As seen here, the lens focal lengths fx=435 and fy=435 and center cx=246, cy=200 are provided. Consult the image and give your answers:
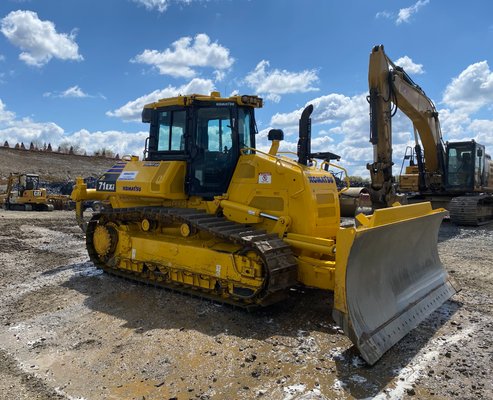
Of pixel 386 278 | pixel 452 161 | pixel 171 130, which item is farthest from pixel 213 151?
pixel 452 161

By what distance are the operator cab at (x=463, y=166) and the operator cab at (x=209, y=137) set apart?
11.8 metres

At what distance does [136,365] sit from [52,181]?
3227cm

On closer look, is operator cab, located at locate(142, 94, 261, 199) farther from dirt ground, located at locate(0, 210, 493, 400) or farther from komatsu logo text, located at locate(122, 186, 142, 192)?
dirt ground, located at locate(0, 210, 493, 400)

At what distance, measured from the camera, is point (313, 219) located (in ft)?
20.2

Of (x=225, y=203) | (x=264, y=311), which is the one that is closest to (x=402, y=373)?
(x=264, y=311)

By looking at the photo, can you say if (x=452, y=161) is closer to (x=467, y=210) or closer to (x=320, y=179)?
(x=467, y=210)

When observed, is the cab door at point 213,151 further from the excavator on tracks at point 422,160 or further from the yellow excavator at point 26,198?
the yellow excavator at point 26,198

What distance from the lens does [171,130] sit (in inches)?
296

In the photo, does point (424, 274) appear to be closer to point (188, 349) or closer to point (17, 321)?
point (188, 349)

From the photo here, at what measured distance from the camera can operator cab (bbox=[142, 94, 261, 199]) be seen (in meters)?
7.09

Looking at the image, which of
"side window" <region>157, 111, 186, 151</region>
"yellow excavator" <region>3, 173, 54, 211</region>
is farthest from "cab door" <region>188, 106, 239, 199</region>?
"yellow excavator" <region>3, 173, 54, 211</region>

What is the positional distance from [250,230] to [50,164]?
121ft

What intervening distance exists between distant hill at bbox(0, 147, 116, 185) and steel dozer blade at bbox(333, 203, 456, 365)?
32.4 m

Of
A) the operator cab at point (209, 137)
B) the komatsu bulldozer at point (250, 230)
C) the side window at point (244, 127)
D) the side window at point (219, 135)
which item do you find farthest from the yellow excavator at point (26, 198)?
the side window at point (244, 127)
